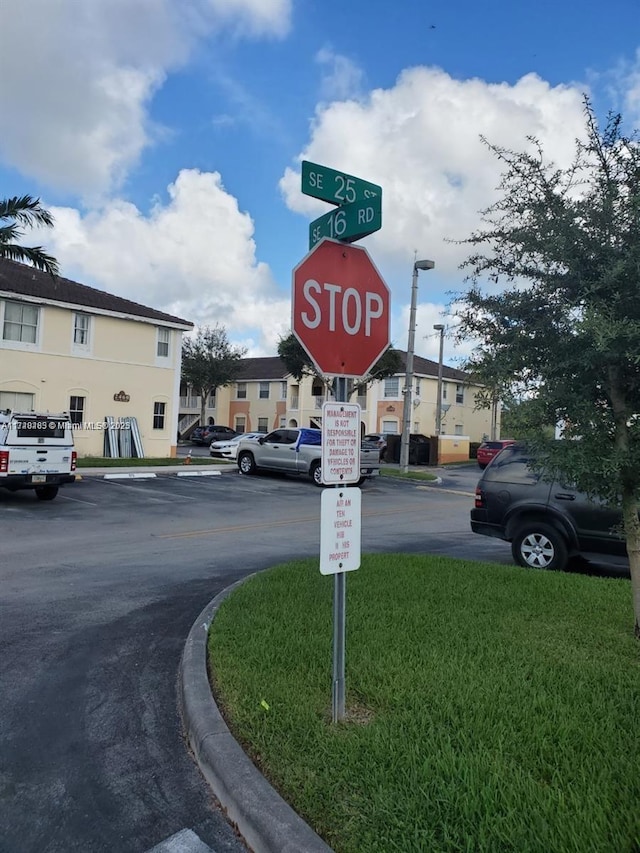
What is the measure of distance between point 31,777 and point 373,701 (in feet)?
6.41

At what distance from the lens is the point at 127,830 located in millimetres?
2949

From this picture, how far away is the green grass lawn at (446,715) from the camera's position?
8.84 feet

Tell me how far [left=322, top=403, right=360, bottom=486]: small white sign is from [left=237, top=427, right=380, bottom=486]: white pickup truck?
17.2 metres

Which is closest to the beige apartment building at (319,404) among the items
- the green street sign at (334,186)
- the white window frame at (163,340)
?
the white window frame at (163,340)

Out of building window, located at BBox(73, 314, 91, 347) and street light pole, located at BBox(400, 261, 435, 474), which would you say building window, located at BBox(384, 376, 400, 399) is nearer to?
street light pole, located at BBox(400, 261, 435, 474)

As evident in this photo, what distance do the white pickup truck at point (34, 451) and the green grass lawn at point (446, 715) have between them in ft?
29.3

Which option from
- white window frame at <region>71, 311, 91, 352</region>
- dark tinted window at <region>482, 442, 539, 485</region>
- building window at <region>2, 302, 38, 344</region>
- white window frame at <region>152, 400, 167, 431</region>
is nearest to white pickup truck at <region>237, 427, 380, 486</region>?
white window frame at <region>152, 400, 167, 431</region>

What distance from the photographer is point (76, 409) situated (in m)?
24.5

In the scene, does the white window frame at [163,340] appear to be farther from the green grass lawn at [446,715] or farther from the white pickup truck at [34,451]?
the green grass lawn at [446,715]

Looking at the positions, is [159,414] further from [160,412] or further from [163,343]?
[163,343]

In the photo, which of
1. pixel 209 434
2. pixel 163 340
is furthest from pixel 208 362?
pixel 163 340

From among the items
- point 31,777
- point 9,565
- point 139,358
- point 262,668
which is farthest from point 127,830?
point 139,358

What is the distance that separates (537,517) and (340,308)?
585 cm

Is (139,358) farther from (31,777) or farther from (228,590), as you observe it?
(31,777)
